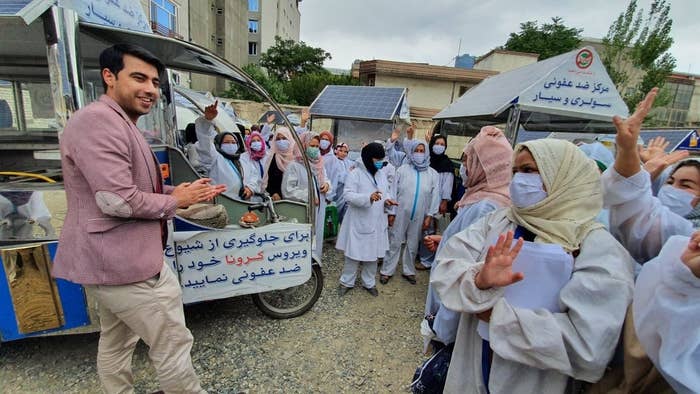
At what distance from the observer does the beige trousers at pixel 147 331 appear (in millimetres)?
1540

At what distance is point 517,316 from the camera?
1.10 meters

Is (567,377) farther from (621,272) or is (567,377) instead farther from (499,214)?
(499,214)

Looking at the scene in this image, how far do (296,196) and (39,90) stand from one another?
285cm

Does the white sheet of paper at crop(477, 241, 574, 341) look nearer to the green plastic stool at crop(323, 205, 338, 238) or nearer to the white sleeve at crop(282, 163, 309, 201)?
the white sleeve at crop(282, 163, 309, 201)

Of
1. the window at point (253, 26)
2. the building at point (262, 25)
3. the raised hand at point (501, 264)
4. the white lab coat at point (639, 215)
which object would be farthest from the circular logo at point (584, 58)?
the window at point (253, 26)

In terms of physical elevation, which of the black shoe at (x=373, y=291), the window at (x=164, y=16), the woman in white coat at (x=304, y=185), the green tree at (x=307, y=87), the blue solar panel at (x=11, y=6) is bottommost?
the black shoe at (x=373, y=291)

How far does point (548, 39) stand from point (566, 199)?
3325 cm

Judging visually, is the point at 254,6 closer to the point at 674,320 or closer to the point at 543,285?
the point at 543,285

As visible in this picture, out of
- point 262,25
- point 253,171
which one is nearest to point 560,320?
point 253,171

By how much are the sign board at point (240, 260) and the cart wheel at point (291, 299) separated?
347 mm

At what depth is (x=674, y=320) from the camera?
860 mm

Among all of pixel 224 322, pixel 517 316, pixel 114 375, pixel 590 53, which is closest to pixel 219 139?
pixel 224 322

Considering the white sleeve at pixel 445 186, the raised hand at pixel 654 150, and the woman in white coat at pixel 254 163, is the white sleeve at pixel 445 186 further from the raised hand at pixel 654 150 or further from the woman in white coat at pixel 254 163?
the raised hand at pixel 654 150

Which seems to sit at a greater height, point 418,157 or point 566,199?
point 566,199
